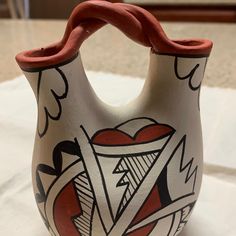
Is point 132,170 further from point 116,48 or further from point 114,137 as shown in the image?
point 116,48

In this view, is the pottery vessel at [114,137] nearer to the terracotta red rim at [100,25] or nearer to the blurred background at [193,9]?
the terracotta red rim at [100,25]

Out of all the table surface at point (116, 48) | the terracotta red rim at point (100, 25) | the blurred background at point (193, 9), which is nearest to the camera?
the terracotta red rim at point (100, 25)

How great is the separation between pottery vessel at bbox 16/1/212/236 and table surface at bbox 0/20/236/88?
1.23 ft

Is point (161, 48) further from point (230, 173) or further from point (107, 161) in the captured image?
point (230, 173)

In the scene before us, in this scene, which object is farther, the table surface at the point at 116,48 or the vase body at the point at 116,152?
the table surface at the point at 116,48

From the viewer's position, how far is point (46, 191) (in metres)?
0.23

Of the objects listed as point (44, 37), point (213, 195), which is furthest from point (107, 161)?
point (44, 37)

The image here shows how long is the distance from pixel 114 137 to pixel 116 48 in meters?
0.58

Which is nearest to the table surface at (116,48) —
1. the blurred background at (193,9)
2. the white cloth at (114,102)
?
the white cloth at (114,102)

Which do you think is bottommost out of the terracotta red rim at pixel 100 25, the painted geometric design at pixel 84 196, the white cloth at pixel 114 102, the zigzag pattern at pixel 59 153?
the white cloth at pixel 114 102

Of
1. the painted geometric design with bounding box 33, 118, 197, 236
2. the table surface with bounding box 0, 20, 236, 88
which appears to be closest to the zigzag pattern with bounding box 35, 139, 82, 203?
the painted geometric design with bounding box 33, 118, 197, 236

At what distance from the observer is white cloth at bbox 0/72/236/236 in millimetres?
303

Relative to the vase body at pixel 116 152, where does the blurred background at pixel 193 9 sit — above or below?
below

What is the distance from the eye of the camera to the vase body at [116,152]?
0.71ft
